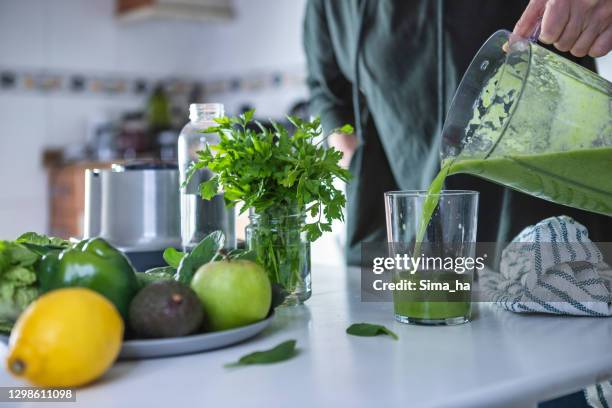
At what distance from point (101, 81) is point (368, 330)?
3.93 m

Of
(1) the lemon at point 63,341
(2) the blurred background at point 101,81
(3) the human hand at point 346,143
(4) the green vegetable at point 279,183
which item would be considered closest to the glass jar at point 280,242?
(4) the green vegetable at point 279,183

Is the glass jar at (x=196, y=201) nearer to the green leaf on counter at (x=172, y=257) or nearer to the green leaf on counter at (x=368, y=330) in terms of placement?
the green leaf on counter at (x=172, y=257)

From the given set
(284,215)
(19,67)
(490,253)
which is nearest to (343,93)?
(490,253)

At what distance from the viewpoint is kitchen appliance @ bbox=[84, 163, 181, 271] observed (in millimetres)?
1272

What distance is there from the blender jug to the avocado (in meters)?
0.36

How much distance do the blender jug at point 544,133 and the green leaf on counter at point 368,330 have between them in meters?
0.22

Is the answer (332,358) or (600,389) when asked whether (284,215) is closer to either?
(332,358)

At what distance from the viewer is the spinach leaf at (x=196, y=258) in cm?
89

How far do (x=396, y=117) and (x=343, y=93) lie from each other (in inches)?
11.5

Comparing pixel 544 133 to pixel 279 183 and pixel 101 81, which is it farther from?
pixel 101 81

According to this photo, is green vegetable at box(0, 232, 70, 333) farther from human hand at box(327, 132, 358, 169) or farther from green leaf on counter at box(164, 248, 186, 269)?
human hand at box(327, 132, 358, 169)

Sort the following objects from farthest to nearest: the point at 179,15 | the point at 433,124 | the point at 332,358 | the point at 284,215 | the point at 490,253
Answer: the point at 179,15, the point at 433,124, the point at 490,253, the point at 284,215, the point at 332,358

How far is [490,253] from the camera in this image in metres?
1.55

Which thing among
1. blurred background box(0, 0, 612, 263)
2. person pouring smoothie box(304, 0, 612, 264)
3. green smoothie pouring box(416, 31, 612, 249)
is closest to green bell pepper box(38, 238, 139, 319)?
green smoothie pouring box(416, 31, 612, 249)
